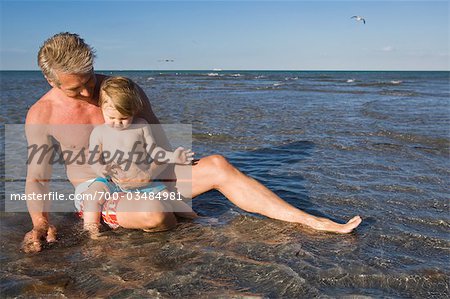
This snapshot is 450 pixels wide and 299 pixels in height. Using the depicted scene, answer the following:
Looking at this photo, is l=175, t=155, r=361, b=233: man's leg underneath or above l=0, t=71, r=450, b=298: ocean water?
above

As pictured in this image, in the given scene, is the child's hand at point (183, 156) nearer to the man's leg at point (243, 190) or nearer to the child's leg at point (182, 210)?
the man's leg at point (243, 190)

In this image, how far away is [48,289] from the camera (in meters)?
2.60

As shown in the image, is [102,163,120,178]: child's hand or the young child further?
[102,163,120,178]: child's hand

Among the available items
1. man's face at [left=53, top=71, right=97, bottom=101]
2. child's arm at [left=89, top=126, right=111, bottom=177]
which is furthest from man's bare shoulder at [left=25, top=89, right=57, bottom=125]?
child's arm at [left=89, top=126, right=111, bottom=177]

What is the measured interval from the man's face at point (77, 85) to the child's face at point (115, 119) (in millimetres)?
245

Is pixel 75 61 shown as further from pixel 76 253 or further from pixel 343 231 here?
pixel 343 231

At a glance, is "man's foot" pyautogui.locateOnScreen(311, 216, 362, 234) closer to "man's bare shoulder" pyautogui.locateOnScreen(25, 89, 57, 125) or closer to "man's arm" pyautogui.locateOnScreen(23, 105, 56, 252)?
"man's arm" pyautogui.locateOnScreen(23, 105, 56, 252)

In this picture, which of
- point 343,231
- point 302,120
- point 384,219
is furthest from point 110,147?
point 302,120

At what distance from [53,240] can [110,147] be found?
0.83 metres

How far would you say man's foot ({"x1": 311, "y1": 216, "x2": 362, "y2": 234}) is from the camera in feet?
11.2

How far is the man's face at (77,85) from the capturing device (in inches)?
129

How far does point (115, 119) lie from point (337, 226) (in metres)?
1.91

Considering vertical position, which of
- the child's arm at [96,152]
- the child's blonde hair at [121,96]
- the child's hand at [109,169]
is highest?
the child's blonde hair at [121,96]

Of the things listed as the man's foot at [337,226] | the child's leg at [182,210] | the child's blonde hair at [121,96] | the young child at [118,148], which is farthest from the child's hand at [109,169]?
the man's foot at [337,226]
